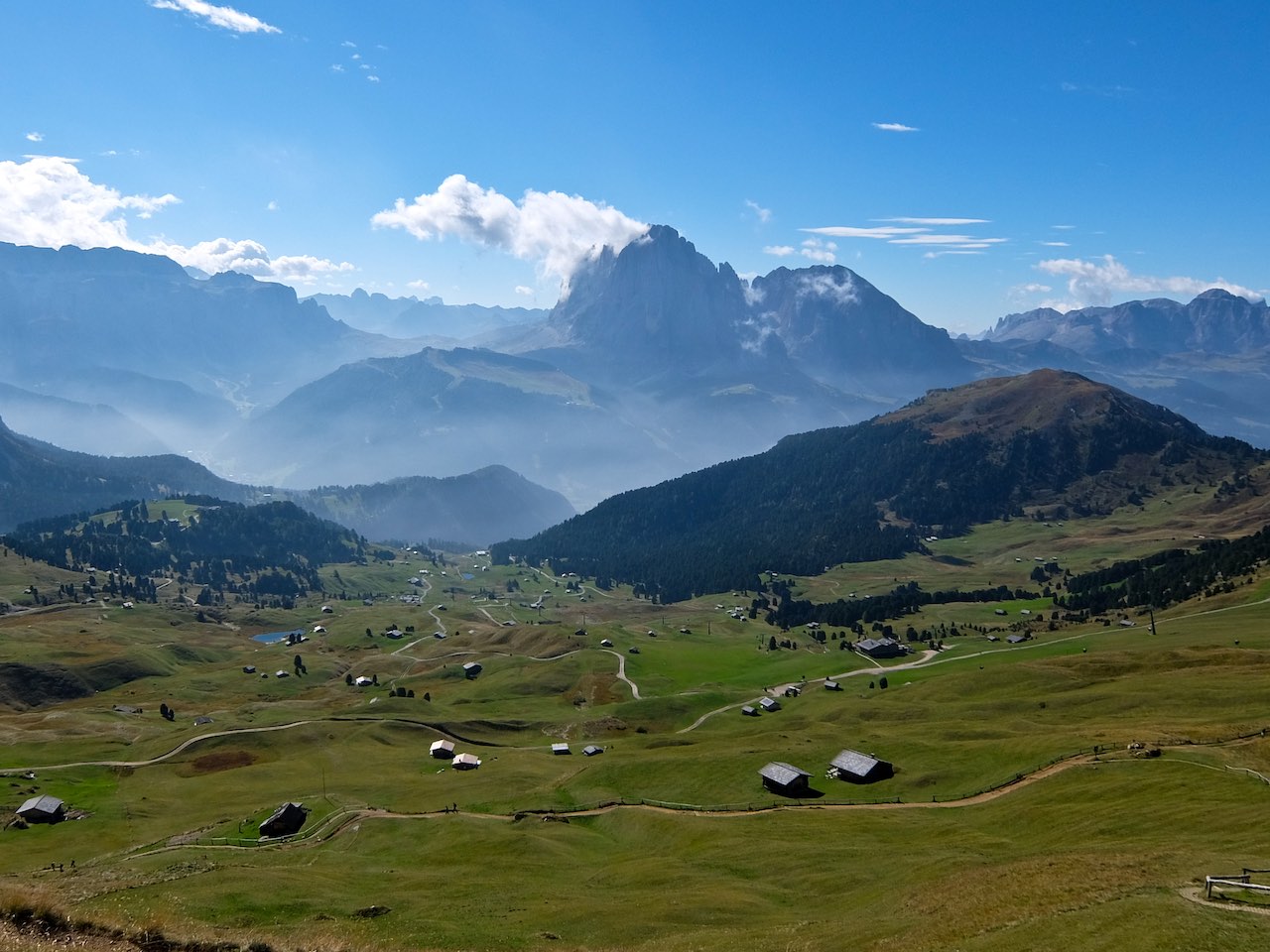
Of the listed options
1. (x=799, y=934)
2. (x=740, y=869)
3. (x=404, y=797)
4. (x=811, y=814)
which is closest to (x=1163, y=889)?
(x=799, y=934)

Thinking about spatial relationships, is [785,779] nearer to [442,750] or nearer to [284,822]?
[284,822]

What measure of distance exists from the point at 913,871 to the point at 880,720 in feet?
229

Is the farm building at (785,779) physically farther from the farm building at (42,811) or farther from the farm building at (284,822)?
the farm building at (42,811)

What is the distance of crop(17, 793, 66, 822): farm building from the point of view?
101m

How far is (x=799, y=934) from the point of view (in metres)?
48.4

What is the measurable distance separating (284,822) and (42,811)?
3562 centimetres

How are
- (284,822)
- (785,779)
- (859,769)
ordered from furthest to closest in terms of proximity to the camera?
(859,769) → (785,779) → (284,822)

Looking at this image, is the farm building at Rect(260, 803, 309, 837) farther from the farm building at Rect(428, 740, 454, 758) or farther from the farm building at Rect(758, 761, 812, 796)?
the farm building at Rect(758, 761, 812, 796)

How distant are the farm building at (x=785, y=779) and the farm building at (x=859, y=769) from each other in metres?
3.60

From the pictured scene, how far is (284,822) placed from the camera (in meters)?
89.3

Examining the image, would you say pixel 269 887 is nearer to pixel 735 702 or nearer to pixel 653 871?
pixel 653 871

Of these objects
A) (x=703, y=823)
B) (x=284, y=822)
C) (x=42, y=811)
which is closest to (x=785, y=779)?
(x=703, y=823)

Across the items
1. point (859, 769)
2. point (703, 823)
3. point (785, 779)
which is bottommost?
point (703, 823)

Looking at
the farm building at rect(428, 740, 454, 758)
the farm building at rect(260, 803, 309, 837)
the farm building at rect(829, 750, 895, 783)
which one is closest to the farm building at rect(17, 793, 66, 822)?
the farm building at rect(260, 803, 309, 837)
